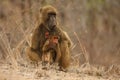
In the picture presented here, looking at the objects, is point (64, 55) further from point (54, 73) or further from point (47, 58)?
point (54, 73)

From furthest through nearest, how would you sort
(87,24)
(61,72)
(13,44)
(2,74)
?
(87,24)
(13,44)
(61,72)
(2,74)

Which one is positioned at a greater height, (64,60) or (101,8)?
(101,8)

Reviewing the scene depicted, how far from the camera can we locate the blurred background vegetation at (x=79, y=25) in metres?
15.3

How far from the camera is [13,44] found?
1595 cm

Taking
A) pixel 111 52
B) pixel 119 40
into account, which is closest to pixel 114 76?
pixel 111 52

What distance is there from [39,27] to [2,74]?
8.93 ft

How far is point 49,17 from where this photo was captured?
12.8 metres

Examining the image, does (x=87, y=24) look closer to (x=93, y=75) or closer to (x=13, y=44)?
(x=13, y=44)

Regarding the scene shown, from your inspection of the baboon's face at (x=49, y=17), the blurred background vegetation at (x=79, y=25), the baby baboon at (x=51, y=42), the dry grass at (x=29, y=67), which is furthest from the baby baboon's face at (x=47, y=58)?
the blurred background vegetation at (x=79, y=25)

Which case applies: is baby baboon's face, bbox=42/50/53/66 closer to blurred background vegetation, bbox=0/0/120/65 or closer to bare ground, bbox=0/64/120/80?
bare ground, bbox=0/64/120/80

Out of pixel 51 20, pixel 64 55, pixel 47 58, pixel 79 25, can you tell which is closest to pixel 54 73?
pixel 47 58

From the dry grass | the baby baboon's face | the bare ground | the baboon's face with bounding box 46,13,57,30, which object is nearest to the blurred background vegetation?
the dry grass

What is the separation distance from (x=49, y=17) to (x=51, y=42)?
1.78 ft

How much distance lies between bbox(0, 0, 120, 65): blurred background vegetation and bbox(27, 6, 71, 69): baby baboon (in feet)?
1.89
